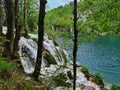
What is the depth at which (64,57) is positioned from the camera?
115ft

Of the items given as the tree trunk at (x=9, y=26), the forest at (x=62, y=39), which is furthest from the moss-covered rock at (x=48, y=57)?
the tree trunk at (x=9, y=26)

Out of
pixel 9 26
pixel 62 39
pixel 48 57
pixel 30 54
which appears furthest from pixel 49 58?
pixel 62 39

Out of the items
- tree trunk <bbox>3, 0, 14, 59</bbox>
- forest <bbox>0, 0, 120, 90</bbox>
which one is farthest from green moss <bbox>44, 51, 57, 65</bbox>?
tree trunk <bbox>3, 0, 14, 59</bbox>

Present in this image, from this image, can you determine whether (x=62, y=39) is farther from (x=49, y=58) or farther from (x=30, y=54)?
(x=49, y=58)

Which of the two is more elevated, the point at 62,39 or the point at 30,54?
the point at 62,39

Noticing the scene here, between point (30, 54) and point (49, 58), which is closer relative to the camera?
point (30, 54)

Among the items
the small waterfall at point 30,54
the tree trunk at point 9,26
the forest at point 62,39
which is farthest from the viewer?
the small waterfall at point 30,54

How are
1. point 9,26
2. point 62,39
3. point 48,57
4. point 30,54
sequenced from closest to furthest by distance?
point 62,39, point 9,26, point 30,54, point 48,57

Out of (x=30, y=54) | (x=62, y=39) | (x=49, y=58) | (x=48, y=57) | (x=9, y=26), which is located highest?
(x=9, y=26)

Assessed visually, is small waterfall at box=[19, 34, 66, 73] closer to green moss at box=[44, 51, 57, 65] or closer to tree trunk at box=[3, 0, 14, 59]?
green moss at box=[44, 51, 57, 65]

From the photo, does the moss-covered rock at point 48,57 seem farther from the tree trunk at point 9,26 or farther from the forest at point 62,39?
the tree trunk at point 9,26

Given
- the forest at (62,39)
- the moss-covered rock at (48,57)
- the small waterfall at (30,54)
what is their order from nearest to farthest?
the forest at (62,39) < the small waterfall at (30,54) < the moss-covered rock at (48,57)

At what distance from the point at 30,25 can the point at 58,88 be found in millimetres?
28377

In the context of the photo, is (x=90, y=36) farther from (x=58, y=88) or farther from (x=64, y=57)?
(x=64, y=57)
